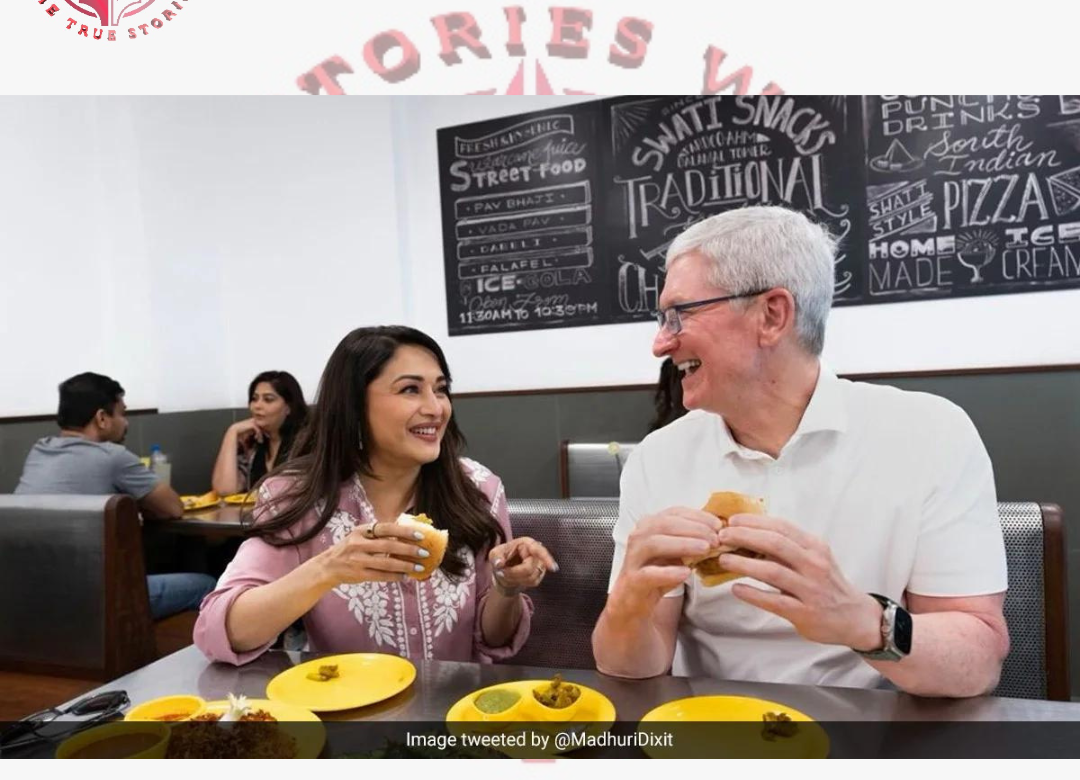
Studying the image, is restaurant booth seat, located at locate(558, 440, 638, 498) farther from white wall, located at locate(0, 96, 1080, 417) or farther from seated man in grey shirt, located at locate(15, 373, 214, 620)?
seated man in grey shirt, located at locate(15, 373, 214, 620)

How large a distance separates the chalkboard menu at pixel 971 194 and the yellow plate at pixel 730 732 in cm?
266

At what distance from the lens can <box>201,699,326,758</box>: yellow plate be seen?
94cm

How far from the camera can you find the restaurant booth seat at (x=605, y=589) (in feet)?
4.50

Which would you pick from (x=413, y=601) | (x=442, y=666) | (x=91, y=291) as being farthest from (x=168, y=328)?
(x=442, y=666)

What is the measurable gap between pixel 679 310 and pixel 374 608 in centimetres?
82

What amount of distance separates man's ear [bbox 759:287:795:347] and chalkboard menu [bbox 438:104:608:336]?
8.07 feet

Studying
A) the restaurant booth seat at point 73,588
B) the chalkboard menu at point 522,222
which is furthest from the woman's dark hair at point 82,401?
the chalkboard menu at point 522,222

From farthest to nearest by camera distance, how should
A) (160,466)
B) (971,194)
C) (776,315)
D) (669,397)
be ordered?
(160,466) < (971,194) < (669,397) < (776,315)

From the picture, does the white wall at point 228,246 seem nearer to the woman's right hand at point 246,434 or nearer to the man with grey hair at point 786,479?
the woman's right hand at point 246,434

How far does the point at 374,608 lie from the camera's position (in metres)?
1.45

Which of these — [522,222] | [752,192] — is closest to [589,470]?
[522,222]

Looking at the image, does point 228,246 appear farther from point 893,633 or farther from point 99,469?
point 893,633
